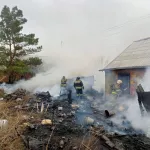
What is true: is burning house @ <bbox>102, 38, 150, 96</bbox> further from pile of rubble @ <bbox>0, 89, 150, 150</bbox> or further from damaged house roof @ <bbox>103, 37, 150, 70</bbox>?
pile of rubble @ <bbox>0, 89, 150, 150</bbox>

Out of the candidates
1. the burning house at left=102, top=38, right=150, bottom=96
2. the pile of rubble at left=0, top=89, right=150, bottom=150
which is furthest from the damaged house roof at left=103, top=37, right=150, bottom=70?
the pile of rubble at left=0, top=89, right=150, bottom=150

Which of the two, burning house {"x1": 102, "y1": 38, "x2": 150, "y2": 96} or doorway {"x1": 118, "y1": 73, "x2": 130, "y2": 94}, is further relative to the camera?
doorway {"x1": 118, "y1": 73, "x2": 130, "y2": 94}

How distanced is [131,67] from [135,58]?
1.54 m

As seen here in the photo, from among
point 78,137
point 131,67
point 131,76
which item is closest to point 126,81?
point 131,76

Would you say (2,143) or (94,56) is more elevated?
(94,56)

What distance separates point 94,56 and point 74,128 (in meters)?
23.8

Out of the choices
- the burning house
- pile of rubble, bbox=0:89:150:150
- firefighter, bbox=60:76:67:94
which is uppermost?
the burning house

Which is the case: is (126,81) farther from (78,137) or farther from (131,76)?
(78,137)

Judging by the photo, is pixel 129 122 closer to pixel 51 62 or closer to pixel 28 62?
pixel 28 62

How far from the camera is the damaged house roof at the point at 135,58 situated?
14.1m

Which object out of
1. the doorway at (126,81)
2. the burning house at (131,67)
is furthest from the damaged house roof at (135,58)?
the doorway at (126,81)

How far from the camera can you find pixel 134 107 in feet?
32.5

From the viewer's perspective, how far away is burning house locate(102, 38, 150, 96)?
14008 millimetres

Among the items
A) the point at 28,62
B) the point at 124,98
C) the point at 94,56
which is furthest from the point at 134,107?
the point at 94,56
